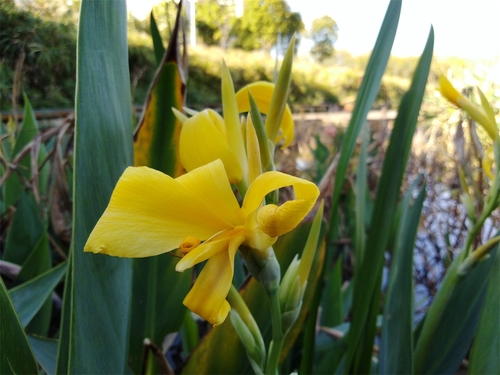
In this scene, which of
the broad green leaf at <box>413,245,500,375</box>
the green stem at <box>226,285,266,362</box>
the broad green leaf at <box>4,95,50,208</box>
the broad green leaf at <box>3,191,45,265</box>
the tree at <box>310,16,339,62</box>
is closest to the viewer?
the green stem at <box>226,285,266,362</box>

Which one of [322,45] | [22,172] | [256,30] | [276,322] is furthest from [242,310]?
[322,45]

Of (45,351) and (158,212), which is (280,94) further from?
(45,351)

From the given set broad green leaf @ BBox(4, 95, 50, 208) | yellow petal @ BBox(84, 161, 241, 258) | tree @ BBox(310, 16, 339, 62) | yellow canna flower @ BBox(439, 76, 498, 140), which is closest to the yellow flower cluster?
yellow petal @ BBox(84, 161, 241, 258)

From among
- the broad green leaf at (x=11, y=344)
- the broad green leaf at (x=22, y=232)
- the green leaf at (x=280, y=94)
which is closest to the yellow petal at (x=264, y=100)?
the green leaf at (x=280, y=94)

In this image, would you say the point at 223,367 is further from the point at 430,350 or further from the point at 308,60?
the point at 308,60

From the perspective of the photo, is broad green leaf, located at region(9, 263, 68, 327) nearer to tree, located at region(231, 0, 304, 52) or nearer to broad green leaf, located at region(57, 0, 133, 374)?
broad green leaf, located at region(57, 0, 133, 374)
